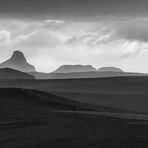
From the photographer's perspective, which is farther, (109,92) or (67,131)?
(109,92)

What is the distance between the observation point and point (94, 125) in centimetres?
3969

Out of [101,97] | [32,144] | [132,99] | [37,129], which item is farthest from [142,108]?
[32,144]

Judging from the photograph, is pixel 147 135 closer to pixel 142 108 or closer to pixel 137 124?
pixel 137 124

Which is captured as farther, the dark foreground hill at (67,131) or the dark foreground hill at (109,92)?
the dark foreground hill at (109,92)

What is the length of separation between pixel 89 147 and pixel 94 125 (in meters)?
11.7

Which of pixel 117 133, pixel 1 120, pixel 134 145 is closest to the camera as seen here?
pixel 134 145

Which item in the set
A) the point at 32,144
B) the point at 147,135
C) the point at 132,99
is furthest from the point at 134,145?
the point at 132,99

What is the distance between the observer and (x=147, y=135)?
3173 cm

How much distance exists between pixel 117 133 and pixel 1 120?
54.3 feet

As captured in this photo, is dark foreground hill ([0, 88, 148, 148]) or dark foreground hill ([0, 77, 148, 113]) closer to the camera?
dark foreground hill ([0, 88, 148, 148])

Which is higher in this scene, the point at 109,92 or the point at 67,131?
the point at 109,92

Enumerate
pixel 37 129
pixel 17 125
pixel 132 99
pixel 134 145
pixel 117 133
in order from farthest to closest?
pixel 132 99
pixel 17 125
pixel 37 129
pixel 117 133
pixel 134 145

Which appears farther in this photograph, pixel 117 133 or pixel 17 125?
pixel 17 125

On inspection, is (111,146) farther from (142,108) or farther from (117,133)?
(142,108)
